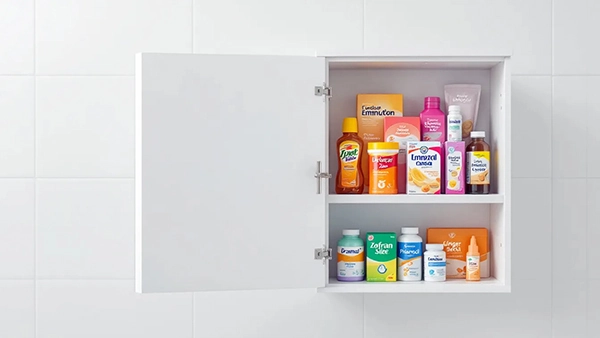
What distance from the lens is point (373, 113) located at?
147 cm

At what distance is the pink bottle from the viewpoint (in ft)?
4.70

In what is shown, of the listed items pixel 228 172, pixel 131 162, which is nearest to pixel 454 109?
pixel 228 172

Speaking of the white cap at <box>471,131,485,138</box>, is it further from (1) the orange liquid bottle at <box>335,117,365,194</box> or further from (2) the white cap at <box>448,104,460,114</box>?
(1) the orange liquid bottle at <box>335,117,365,194</box>

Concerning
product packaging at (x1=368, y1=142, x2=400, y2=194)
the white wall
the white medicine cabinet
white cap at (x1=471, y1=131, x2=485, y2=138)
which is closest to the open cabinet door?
the white medicine cabinet

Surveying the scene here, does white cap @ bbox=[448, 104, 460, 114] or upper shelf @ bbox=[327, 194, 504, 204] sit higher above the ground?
white cap @ bbox=[448, 104, 460, 114]

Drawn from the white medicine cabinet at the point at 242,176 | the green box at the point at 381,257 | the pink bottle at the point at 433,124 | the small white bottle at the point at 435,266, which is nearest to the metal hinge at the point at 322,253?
the white medicine cabinet at the point at 242,176

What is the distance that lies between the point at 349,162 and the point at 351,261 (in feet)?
0.68

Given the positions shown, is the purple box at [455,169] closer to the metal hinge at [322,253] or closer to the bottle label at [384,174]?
the bottle label at [384,174]

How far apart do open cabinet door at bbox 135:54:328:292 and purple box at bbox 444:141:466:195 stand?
0.26 meters

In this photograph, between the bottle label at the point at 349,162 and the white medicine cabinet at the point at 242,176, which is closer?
the white medicine cabinet at the point at 242,176

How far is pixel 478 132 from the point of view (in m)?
1.41

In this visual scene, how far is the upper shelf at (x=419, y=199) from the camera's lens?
1373 millimetres

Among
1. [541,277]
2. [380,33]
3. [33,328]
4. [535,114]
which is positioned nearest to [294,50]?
[380,33]

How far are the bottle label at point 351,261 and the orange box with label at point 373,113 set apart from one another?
148 mm
